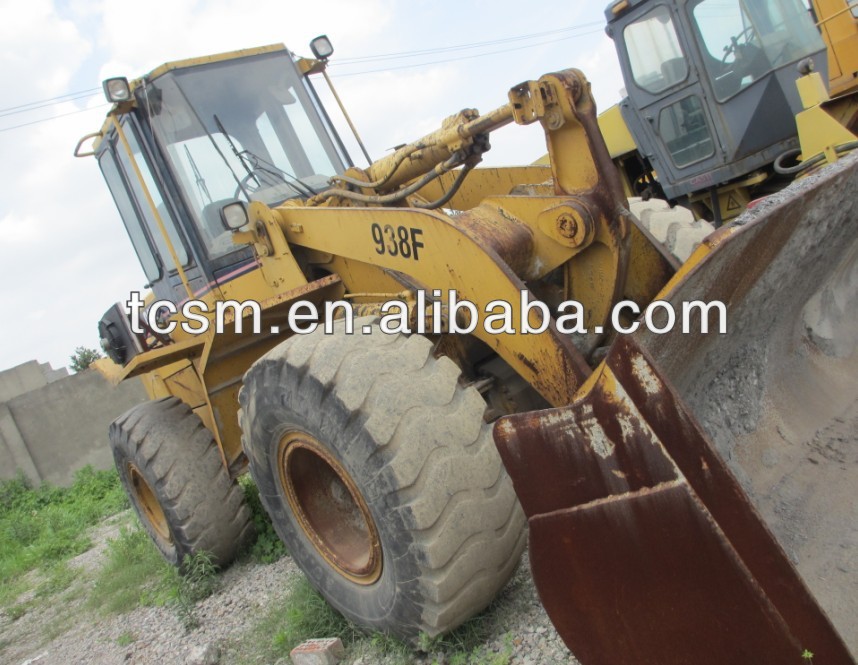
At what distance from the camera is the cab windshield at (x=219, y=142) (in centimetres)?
429

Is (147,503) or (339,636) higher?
(147,503)

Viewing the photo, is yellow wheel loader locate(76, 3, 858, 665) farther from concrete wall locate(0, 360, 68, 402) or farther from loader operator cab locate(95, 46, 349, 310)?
concrete wall locate(0, 360, 68, 402)

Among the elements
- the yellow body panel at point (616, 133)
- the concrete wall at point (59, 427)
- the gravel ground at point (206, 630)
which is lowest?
the gravel ground at point (206, 630)

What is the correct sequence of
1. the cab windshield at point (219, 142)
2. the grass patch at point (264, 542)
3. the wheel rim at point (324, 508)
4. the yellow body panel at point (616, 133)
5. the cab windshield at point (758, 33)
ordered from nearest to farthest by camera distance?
the wheel rim at point (324, 508)
the cab windshield at point (219, 142)
the grass patch at point (264, 542)
the cab windshield at point (758, 33)
the yellow body panel at point (616, 133)

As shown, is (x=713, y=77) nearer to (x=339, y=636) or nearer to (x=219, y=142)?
(x=219, y=142)

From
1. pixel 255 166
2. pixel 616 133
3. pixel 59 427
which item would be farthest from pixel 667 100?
pixel 59 427

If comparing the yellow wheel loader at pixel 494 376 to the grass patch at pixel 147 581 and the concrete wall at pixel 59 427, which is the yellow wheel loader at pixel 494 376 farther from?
the concrete wall at pixel 59 427

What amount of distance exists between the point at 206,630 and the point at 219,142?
111 inches

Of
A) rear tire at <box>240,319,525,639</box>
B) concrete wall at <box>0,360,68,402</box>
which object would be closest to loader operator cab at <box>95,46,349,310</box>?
rear tire at <box>240,319,525,639</box>

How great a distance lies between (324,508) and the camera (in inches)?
130

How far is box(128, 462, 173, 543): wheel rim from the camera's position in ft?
16.8

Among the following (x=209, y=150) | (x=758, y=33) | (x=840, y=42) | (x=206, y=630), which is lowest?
(x=206, y=630)

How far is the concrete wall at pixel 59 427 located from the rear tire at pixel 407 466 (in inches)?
440

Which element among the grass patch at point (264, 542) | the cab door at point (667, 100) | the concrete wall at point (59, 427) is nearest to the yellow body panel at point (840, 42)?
the cab door at point (667, 100)
